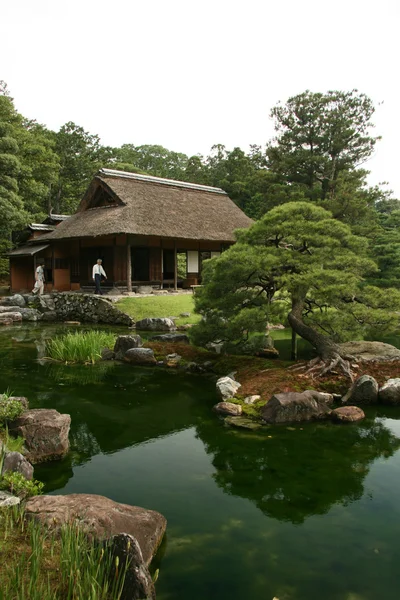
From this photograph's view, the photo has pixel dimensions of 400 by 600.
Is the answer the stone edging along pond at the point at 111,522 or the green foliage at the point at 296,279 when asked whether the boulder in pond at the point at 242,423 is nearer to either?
the green foliage at the point at 296,279

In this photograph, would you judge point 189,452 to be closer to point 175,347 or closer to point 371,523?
point 371,523

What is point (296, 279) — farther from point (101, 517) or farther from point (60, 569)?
point (60, 569)

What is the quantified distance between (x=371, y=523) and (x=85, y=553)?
3.04 metres

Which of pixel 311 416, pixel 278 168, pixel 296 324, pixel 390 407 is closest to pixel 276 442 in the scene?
pixel 311 416

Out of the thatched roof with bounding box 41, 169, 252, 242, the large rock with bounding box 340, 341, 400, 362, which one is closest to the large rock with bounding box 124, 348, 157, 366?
the large rock with bounding box 340, 341, 400, 362

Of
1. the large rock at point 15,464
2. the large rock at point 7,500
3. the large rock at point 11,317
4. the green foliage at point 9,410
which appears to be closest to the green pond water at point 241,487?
the large rock at point 15,464

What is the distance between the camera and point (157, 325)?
51.5ft

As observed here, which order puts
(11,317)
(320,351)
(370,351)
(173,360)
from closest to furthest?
(320,351) → (370,351) → (173,360) → (11,317)

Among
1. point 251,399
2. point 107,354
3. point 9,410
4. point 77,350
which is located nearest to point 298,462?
point 251,399

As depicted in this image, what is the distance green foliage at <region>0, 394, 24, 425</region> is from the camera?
638 centimetres

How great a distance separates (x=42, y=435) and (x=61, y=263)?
737 inches

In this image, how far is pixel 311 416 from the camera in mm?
7680

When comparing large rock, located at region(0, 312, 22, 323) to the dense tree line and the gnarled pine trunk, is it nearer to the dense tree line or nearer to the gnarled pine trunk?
the dense tree line

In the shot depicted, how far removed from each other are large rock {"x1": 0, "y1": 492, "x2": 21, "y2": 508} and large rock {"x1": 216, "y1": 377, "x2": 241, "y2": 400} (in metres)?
4.63
